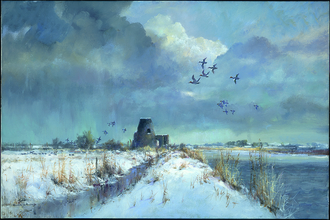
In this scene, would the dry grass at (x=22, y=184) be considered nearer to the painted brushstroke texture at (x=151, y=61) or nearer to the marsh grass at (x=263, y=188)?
the painted brushstroke texture at (x=151, y=61)

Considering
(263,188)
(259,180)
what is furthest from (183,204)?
(259,180)

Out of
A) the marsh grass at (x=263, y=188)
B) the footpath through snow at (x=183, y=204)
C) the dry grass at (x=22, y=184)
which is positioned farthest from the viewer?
the dry grass at (x=22, y=184)

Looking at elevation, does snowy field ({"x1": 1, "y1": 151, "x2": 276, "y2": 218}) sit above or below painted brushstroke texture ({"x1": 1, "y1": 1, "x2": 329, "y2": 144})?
below

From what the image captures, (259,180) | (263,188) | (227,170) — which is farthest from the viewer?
(227,170)

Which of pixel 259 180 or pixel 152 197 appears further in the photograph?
pixel 259 180

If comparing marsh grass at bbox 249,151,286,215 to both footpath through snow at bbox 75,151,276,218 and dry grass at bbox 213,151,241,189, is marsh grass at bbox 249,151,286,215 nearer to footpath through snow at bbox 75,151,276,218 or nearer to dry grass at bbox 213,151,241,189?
footpath through snow at bbox 75,151,276,218

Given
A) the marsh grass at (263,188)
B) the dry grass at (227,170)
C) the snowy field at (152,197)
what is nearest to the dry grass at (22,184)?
the snowy field at (152,197)

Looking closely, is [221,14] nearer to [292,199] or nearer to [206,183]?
[206,183]

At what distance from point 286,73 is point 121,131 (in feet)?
14.7

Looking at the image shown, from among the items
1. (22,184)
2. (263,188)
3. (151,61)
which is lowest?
(22,184)

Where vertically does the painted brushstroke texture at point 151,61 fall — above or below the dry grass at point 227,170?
above

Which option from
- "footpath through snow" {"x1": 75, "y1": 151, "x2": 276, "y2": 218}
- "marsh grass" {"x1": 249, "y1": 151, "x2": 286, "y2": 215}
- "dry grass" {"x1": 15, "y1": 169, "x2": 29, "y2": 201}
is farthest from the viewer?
"dry grass" {"x1": 15, "y1": 169, "x2": 29, "y2": 201}

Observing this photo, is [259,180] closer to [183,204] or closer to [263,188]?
[263,188]

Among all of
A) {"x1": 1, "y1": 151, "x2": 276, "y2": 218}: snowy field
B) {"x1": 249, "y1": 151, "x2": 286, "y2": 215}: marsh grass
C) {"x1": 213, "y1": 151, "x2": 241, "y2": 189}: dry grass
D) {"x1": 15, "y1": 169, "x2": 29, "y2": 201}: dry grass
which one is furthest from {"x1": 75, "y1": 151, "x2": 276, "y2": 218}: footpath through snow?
{"x1": 15, "y1": 169, "x2": 29, "y2": 201}: dry grass
